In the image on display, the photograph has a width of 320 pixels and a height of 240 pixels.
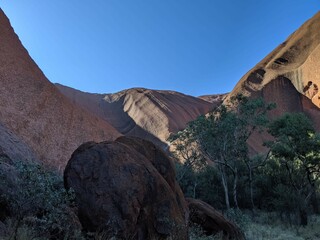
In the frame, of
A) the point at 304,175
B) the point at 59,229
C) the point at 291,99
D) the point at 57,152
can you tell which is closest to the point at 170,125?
the point at 291,99

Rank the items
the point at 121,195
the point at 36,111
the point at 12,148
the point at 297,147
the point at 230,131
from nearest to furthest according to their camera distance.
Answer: the point at 121,195 → the point at 12,148 → the point at 297,147 → the point at 230,131 → the point at 36,111

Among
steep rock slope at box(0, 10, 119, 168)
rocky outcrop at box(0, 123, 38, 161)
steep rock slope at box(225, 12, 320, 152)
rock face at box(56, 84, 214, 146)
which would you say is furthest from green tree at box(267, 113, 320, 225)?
rock face at box(56, 84, 214, 146)

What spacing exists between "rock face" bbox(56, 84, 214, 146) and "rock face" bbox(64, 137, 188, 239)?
156ft

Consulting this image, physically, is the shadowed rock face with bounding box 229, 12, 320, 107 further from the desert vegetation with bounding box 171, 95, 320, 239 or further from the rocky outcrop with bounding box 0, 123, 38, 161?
the rocky outcrop with bounding box 0, 123, 38, 161

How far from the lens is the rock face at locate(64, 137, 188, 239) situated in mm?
8297

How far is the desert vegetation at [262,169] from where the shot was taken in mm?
21750

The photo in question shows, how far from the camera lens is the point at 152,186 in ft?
30.5

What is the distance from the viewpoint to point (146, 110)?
68.8m

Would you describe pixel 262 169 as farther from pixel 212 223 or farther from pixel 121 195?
pixel 121 195

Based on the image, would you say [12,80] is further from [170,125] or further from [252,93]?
[252,93]

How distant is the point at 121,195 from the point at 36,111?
1058 inches

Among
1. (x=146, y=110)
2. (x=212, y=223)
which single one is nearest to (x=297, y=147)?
(x=212, y=223)

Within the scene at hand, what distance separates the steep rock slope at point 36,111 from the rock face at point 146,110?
22380 mm

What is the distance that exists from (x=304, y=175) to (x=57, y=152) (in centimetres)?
2053
